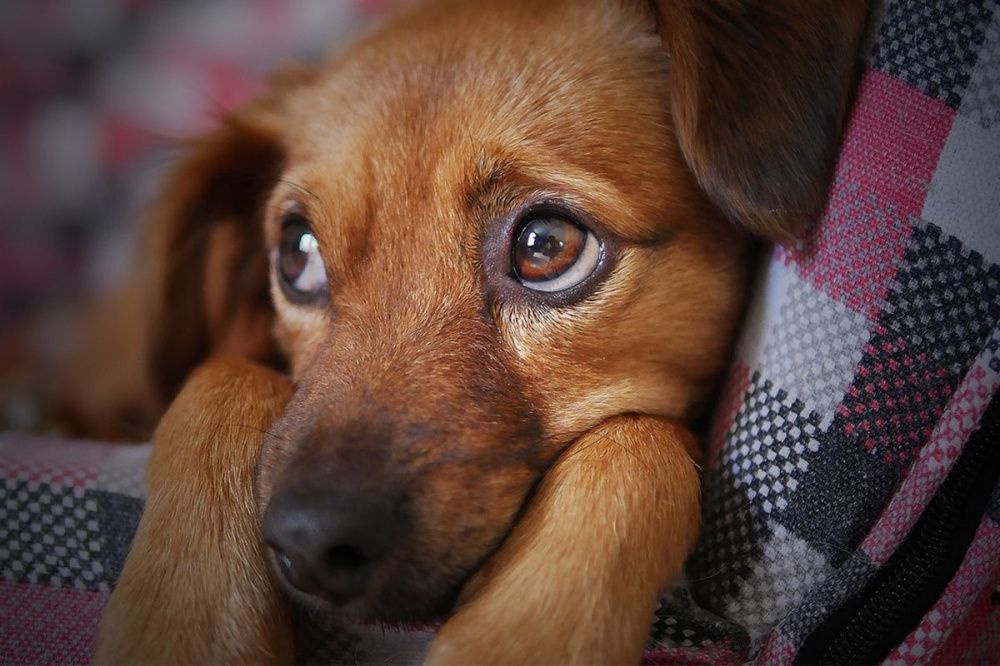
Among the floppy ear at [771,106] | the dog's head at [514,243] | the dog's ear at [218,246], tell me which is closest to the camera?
the dog's head at [514,243]

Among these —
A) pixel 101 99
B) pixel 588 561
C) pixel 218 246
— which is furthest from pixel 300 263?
pixel 101 99

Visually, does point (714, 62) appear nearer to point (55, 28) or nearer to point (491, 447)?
point (491, 447)

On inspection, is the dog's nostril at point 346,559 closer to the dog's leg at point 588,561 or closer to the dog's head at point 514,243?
the dog's head at point 514,243

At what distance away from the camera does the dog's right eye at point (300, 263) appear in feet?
5.15

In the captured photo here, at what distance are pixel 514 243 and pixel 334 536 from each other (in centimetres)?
55

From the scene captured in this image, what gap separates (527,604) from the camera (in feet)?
3.42

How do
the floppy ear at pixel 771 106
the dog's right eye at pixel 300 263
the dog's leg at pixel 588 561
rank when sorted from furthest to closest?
the dog's right eye at pixel 300 263, the floppy ear at pixel 771 106, the dog's leg at pixel 588 561

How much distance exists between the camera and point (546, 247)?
130 centimetres

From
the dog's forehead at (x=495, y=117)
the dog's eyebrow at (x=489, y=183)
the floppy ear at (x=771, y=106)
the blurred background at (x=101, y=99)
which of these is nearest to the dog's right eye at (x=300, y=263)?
the dog's forehead at (x=495, y=117)

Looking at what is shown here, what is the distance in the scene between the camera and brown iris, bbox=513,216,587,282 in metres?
1.30

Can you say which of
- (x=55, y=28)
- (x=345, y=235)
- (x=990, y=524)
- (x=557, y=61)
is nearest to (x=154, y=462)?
(x=345, y=235)

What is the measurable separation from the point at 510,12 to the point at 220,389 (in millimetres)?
908

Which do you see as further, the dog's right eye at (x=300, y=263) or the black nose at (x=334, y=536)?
the dog's right eye at (x=300, y=263)

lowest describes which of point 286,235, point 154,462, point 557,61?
point 154,462
